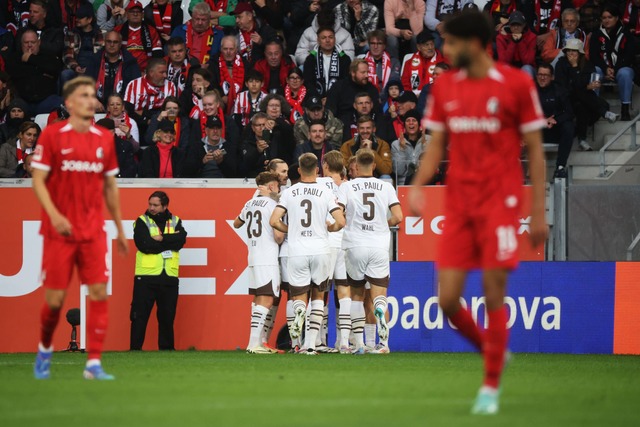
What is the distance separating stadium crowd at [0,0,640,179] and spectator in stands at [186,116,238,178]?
0.02m

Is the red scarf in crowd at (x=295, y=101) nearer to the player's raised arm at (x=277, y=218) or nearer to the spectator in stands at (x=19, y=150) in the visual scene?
the spectator in stands at (x=19, y=150)

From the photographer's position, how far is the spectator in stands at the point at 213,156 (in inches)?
738

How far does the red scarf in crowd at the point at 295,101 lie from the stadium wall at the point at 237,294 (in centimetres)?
263

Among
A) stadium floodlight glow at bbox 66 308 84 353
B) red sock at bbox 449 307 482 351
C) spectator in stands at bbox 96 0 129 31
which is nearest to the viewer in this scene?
red sock at bbox 449 307 482 351

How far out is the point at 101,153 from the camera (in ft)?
32.8

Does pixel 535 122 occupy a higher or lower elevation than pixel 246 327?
higher

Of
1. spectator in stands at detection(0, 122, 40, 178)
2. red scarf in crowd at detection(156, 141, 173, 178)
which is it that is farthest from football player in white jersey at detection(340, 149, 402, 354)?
spectator in stands at detection(0, 122, 40, 178)

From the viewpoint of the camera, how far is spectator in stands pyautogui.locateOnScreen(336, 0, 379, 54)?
2208cm

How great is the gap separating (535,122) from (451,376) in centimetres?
374

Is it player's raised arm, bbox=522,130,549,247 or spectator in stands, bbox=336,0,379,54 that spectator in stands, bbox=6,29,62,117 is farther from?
player's raised arm, bbox=522,130,549,247

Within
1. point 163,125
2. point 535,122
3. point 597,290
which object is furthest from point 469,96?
point 163,125

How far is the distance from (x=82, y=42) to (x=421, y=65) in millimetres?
6194

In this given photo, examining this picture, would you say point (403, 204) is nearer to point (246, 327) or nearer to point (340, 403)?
point (246, 327)

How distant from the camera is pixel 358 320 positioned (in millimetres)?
15859
